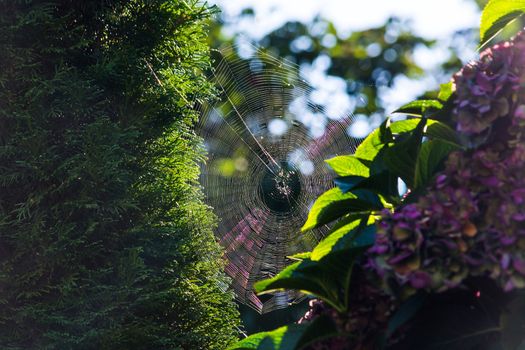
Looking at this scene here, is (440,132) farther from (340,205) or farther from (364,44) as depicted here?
(364,44)

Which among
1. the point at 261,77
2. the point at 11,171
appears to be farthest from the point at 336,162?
the point at 261,77

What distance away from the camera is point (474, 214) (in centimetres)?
97

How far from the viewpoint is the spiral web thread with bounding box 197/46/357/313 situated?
4.46 metres

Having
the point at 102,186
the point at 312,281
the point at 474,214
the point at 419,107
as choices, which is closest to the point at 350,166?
the point at 419,107

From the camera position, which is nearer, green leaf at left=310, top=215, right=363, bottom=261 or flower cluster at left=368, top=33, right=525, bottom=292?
flower cluster at left=368, top=33, right=525, bottom=292

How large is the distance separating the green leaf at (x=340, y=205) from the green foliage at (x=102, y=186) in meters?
1.24

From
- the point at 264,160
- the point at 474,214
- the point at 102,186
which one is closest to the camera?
the point at 474,214

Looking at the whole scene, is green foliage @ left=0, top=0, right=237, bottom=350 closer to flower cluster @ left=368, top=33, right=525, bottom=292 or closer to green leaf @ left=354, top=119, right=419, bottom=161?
green leaf @ left=354, top=119, right=419, bottom=161

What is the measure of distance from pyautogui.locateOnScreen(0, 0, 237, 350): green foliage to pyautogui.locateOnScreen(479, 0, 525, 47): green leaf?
1527mm

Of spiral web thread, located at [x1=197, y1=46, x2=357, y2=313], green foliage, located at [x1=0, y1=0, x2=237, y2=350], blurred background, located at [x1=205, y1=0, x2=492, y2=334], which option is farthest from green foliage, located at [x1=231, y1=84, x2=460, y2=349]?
blurred background, located at [x1=205, y1=0, x2=492, y2=334]

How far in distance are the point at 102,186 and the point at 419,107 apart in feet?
4.94

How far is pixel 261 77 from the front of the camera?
461cm

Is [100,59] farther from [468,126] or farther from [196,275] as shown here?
[468,126]

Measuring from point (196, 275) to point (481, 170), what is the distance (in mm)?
2024
